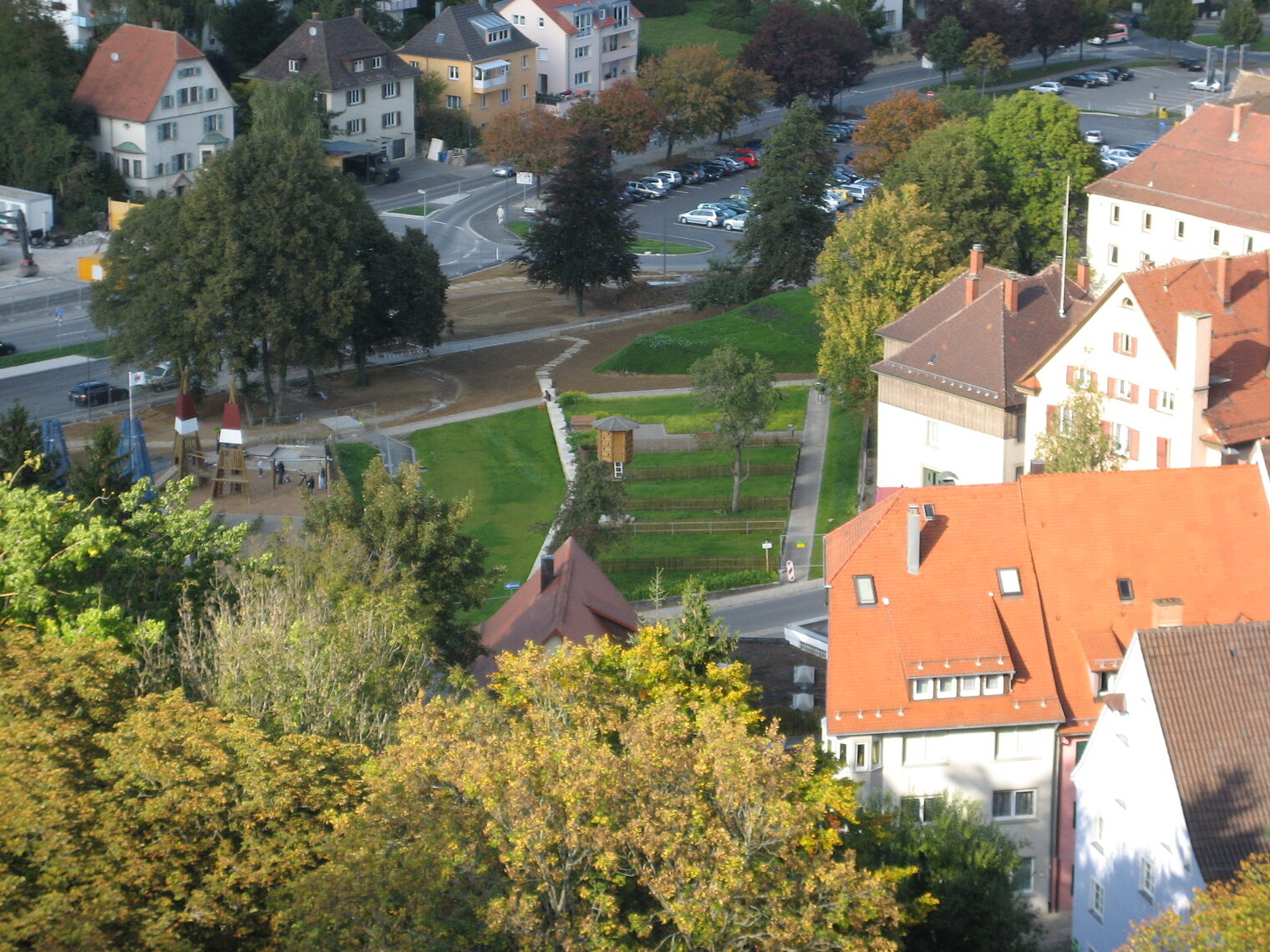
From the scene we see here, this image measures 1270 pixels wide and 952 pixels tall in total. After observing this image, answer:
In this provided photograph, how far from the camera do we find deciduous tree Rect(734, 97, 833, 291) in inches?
3659

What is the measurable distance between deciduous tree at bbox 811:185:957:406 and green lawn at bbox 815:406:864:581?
104 inches

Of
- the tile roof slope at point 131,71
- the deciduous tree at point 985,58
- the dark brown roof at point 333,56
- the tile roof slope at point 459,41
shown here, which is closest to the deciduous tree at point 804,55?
the deciduous tree at point 985,58

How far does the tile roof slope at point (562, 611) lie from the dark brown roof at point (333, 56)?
78050 millimetres

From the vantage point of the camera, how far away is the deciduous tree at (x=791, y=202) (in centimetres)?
9294

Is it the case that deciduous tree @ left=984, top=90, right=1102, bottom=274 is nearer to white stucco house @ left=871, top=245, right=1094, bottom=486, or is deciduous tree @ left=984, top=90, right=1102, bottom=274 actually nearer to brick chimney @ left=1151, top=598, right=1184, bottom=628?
white stucco house @ left=871, top=245, right=1094, bottom=486

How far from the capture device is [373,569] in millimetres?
48500

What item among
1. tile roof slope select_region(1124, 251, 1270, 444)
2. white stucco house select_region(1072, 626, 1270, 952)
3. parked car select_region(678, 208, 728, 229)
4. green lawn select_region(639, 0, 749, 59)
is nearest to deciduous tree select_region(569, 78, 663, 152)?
parked car select_region(678, 208, 728, 229)

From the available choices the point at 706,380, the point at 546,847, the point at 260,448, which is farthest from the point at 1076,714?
the point at 260,448

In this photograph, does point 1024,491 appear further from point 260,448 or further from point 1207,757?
point 260,448

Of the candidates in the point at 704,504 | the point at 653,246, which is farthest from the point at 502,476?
the point at 653,246

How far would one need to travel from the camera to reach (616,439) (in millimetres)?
70562

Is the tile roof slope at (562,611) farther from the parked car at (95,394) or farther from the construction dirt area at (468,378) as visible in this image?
the parked car at (95,394)

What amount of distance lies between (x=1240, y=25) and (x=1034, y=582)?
124806 mm

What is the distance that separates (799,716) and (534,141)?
3138 inches
